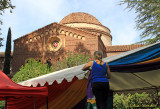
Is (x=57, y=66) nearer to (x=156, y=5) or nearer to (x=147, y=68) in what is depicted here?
(x=156, y=5)

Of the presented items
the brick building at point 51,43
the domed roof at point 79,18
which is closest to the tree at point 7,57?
the brick building at point 51,43

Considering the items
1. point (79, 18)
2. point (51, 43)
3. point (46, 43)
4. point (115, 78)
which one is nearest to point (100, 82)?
point (115, 78)

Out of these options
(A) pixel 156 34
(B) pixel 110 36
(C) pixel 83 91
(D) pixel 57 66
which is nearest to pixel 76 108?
(C) pixel 83 91

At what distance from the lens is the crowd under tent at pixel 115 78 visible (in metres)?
4.35

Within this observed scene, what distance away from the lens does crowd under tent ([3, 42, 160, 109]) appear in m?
4.35

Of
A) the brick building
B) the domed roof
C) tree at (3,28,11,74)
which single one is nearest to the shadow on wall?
the brick building

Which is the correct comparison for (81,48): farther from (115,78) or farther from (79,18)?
(115,78)

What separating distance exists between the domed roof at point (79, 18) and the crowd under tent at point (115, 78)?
27.5 m

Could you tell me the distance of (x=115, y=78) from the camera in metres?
5.38

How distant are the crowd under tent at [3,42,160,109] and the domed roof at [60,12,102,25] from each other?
27.5 metres

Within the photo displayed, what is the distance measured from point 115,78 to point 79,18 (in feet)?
99.0

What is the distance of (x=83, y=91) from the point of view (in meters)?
7.07

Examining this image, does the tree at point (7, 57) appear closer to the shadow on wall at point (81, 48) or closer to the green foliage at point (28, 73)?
the green foliage at point (28, 73)

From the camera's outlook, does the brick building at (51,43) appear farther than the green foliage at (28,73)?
Yes
